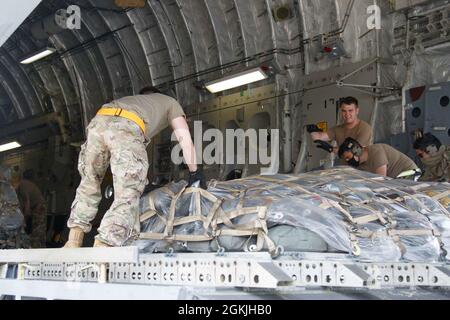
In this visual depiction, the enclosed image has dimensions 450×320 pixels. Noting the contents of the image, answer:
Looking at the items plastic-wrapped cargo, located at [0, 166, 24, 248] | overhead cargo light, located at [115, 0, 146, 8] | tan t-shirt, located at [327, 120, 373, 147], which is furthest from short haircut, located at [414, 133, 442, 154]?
overhead cargo light, located at [115, 0, 146, 8]

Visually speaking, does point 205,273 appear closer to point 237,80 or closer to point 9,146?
point 237,80

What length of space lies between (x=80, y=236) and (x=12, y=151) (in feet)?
42.7

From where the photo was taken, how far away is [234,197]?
4301 mm

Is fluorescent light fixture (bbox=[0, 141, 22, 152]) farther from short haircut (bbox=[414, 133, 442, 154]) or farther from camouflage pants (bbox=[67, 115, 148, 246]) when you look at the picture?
camouflage pants (bbox=[67, 115, 148, 246])

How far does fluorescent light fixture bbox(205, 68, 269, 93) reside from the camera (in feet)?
33.9

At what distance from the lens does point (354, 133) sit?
7.88 metres

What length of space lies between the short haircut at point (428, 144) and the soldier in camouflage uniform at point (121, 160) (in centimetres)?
340

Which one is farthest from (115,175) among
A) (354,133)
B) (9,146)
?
(9,146)

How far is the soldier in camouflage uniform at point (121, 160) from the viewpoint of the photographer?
4.29 metres

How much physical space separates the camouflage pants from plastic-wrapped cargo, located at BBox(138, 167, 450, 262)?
145mm

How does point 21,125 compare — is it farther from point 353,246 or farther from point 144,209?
point 353,246

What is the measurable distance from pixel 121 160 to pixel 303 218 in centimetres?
133

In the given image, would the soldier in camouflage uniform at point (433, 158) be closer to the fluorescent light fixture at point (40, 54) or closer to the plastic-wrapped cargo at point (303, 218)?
the plastic-wrapped cargo at point (303, 218)
